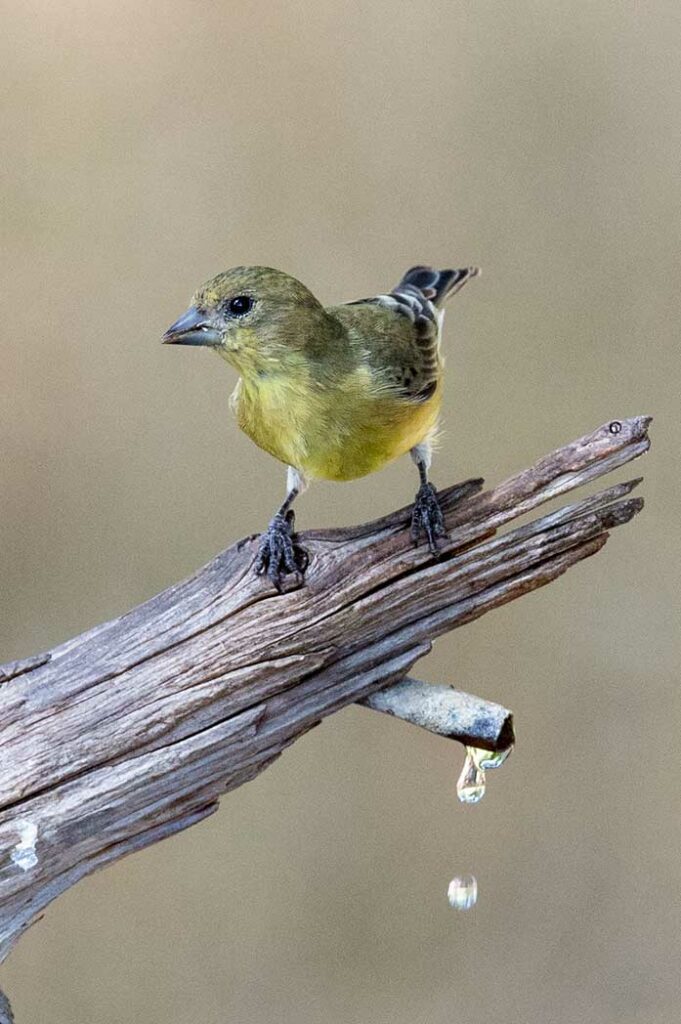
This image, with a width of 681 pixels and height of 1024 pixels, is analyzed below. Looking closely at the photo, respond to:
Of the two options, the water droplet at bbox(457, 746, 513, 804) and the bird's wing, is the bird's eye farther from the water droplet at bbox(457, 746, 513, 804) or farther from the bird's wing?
the water droplet at bbox(457, 746, 513, 804)

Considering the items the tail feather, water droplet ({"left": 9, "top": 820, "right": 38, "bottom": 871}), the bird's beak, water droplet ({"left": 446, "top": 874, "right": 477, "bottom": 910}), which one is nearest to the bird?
the bird's beak

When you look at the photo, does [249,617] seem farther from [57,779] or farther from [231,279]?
[231,279]

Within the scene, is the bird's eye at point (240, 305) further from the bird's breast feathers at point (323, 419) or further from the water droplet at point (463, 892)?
the water droplet at point (463, 892)

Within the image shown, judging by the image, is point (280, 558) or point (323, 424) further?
point (323, 424)

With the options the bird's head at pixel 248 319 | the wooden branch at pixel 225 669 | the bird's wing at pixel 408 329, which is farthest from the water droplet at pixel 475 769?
the bird's head at pixel 248 319

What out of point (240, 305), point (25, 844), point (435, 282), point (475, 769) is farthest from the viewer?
point (435, 282)

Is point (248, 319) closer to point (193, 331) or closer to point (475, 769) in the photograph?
point (193, 331)

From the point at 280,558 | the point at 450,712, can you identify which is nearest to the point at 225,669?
the point at 280,558
